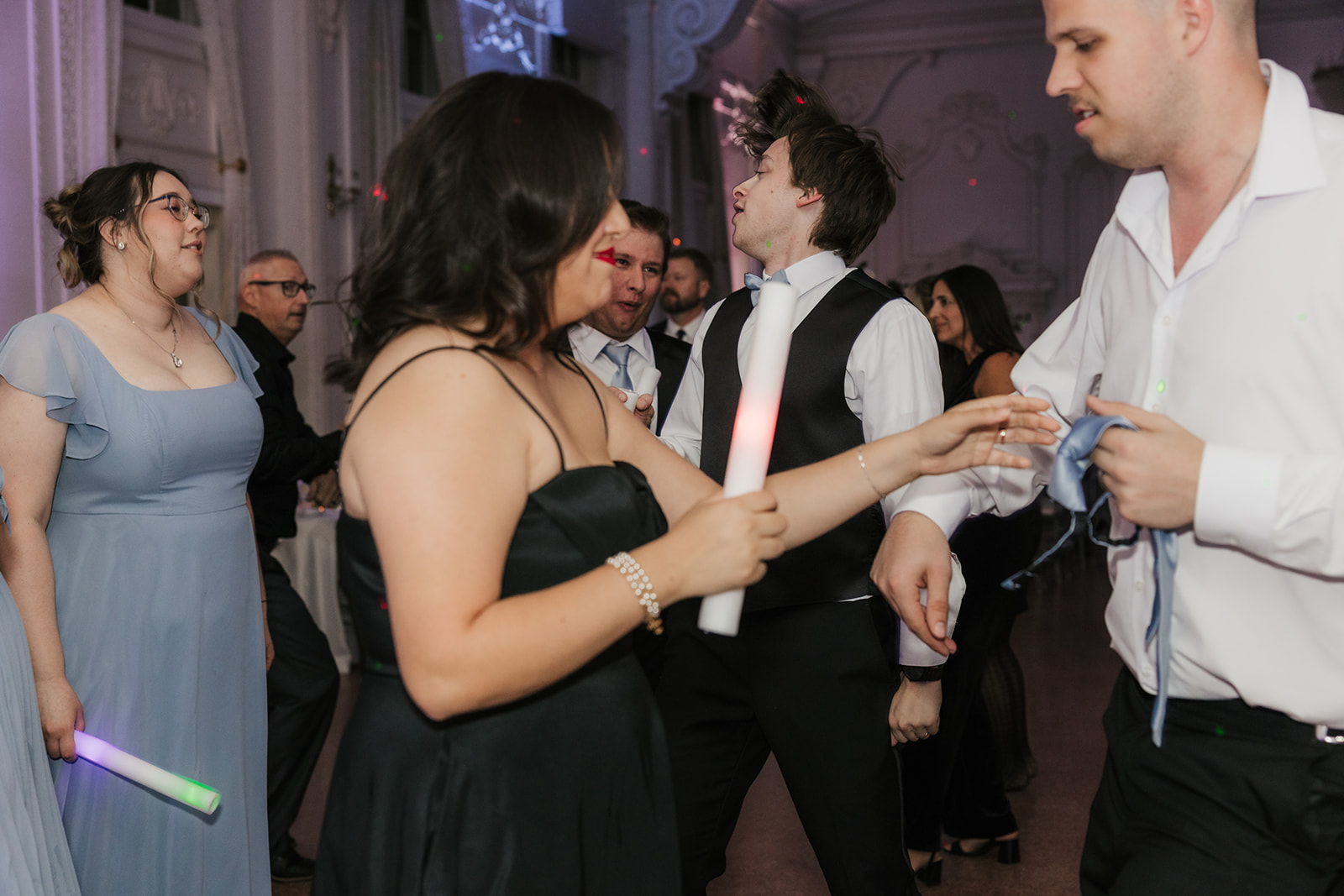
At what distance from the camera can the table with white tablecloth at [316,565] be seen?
5.48 m

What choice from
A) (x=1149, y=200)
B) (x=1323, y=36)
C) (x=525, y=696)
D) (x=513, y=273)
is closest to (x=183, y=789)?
(x=525, y=696)

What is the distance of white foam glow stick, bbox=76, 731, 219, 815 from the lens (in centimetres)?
173

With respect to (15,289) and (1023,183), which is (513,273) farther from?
(1023,183)

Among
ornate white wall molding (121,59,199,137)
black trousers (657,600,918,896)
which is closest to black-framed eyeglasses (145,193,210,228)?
black trousers (657,600,918,896)

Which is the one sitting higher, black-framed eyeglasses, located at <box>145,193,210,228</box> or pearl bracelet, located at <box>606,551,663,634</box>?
black-framed eyeglasses, located at <box>145,193,210,228</box>

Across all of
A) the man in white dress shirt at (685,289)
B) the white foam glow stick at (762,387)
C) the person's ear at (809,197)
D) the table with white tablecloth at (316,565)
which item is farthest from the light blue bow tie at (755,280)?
the table with white tablecloth at (316,565)

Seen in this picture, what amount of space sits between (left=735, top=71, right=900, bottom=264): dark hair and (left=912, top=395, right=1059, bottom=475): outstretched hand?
0.90 metres

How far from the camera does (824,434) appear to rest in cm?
225

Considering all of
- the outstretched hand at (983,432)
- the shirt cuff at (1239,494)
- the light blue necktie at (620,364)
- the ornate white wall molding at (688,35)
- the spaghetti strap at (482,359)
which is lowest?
the shirt cuff at (1239,494)

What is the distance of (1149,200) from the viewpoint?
1.53 metres

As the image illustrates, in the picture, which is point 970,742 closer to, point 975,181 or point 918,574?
point 918,574

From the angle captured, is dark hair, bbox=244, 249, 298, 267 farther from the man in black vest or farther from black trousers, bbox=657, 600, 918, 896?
black trousers, bbox=657, 600, 918, 896

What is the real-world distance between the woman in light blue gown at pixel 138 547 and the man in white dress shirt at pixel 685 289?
118 inches

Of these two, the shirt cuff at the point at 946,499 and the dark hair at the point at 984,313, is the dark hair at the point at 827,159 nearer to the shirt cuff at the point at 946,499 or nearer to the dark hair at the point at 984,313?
the shirt cuff at the point at 946,499
